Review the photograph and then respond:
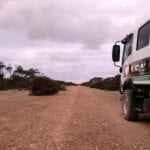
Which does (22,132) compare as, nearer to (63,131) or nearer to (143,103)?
(63,131)

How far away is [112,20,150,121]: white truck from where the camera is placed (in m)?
12.8

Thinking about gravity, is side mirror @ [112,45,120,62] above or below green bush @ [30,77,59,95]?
above

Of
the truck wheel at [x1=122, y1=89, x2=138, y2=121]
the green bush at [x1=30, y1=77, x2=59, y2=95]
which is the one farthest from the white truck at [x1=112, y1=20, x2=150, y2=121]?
the green bush at [x1=30, y1=77, x2=59, y2=95]

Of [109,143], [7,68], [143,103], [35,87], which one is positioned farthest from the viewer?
[7,68]

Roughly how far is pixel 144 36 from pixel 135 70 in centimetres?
116

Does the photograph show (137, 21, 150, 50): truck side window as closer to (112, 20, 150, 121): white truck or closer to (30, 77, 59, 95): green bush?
(112, 20, 150, 121): white truck

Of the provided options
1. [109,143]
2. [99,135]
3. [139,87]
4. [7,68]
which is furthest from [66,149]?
[7,68]

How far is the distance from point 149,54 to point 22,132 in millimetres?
3965

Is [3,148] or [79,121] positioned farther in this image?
[79,121]

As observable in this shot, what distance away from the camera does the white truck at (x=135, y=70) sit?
12.8m

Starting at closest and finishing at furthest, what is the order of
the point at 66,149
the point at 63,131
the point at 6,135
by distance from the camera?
1. the point at 66,149
2. the point at 6,135
3. the point at 63,131

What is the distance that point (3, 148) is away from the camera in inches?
370

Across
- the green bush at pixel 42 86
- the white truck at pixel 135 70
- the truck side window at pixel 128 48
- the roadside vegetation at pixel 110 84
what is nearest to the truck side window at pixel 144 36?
the white truck at pixel 135 70

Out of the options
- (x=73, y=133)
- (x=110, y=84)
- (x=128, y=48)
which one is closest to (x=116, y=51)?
(x=128, y=48)
